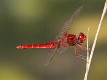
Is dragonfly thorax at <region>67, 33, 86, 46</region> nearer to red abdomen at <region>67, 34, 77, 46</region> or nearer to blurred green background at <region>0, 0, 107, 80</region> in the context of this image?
red abdomen at <region>67, 34, 77, 46</region>

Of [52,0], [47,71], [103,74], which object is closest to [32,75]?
[47,71]

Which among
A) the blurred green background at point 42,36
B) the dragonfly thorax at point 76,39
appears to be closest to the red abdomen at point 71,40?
the dragonfly thorax at point 76,39

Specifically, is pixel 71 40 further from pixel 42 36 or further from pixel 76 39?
pixel 42 36

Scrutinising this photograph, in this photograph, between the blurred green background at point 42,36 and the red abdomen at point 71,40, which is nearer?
the red abdomen at point 71,40

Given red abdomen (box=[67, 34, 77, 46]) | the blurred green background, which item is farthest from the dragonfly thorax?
the blurred green background

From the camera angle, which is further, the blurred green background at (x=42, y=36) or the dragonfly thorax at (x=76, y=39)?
the blurred green background at (x=42, y=36)

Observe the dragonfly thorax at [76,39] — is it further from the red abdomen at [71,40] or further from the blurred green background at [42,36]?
the blurred green background at [42,36]

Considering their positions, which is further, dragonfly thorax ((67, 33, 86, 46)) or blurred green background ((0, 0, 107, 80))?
blurred green background ((0, 0, 107, 80))

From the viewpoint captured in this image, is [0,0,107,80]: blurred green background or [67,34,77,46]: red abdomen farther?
[0,0,107,80]: blurred green background
